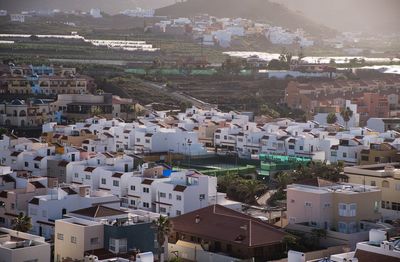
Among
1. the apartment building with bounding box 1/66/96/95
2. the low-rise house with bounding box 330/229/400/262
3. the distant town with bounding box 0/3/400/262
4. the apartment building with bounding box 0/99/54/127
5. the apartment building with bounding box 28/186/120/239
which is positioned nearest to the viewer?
the low-rise house with bounding box 330/229/400/262

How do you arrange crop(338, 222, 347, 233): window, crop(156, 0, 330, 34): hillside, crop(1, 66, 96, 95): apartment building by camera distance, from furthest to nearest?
1. crop(156, 0, 330, 34): hillside
2. crop(1, 66, 96, 95): apartment building
3. crop(338, 222, 347, 233): window

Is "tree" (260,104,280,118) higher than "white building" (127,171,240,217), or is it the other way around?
"white building" (127,171,240,217)

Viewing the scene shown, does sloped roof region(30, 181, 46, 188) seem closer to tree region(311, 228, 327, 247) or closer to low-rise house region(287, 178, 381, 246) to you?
A: low-rise house region(287, 178, 381, 246)

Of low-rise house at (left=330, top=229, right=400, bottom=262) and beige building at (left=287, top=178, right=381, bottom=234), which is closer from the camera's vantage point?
low-rise house at (left=330, top=229, right=400, bottom=262)

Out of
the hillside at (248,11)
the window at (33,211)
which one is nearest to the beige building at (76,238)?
the window at (33,211)

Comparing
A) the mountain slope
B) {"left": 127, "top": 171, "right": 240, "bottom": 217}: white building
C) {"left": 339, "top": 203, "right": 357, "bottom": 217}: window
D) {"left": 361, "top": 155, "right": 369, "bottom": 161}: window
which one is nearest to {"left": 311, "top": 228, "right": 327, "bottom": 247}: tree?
{"left": 339, "top": 203, "right": 357, "bottom": 217}: window

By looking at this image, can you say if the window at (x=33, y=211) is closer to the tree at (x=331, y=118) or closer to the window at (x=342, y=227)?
the window at (x=342, y=227)
